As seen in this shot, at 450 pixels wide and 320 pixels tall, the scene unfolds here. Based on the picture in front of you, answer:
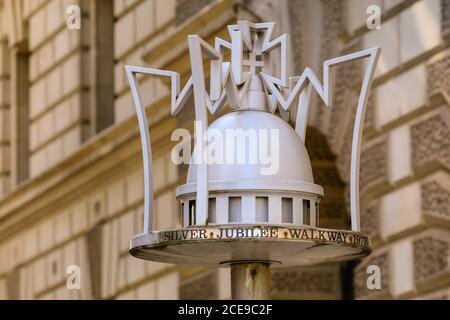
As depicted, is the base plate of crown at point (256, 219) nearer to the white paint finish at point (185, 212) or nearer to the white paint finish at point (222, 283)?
the white paint finish at point (185, 212)

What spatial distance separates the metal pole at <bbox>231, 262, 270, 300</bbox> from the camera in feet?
15.3

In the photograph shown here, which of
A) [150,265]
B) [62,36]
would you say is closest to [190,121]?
[150,265]

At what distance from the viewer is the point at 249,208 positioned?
4.62m

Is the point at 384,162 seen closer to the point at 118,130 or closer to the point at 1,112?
the point at 118,130

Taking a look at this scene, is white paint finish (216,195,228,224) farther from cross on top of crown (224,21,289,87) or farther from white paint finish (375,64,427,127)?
white paint finish (375,64,427,127)

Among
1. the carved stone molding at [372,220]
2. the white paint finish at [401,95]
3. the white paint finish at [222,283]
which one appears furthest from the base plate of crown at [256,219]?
the white paint finish at [222,283]

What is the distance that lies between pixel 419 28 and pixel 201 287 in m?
5.07

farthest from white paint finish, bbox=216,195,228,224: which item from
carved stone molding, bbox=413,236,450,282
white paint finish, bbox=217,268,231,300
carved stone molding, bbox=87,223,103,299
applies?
carved stone molding, bbox=87,223,103,299

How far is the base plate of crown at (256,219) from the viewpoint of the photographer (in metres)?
4.54

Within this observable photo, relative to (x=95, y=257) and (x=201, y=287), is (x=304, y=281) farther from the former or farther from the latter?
(x=95, y=257)

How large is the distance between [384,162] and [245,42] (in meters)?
7.42

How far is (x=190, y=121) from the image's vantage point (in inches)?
615

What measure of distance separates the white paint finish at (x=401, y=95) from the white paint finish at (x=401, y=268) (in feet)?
3.47

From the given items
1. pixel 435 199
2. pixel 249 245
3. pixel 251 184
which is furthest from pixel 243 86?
pixel 435 199
